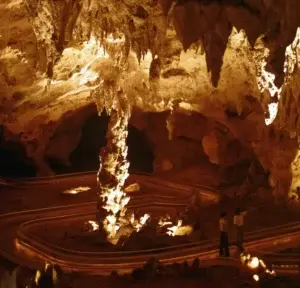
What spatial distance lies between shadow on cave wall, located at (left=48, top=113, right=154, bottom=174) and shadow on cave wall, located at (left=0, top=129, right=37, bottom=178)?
1.87 m

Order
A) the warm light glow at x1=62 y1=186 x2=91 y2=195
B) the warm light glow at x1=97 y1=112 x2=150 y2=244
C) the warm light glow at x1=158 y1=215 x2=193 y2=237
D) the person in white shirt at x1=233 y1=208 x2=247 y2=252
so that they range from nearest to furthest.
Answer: the person in white shirt at x1=233 y1=208 x2=247 y2=252, the warm light glow at x1=97 y1=112 x2=150 y2=244, the warm light glow at x1=158 y1=215 x2=193 y2=237, the warm light glow at x1=62 y1=186 x2=91 y2=195

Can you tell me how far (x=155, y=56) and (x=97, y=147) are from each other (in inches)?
410

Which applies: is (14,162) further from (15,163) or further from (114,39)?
(114,39)

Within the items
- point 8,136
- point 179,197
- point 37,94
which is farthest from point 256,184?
point 8,136

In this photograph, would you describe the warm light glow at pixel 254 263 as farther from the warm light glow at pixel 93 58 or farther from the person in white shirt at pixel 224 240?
the warm light glow at pixel 93 58

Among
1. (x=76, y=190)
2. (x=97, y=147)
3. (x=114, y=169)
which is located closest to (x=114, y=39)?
(x=114, y=169)

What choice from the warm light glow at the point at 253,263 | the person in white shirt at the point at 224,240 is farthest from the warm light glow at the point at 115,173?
the warm light glow at the point at 253,263

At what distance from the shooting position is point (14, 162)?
59.8ft

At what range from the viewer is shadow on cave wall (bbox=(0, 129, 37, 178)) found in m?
Answer: 17.9

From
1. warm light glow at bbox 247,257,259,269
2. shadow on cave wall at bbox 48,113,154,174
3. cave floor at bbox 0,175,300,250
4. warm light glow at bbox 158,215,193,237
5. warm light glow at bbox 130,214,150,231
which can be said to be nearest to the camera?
warm light glow at bbox 247,257,259,269

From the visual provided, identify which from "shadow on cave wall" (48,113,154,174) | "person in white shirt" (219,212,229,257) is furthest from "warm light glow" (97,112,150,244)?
"shadow on cave wall" (48,113,154,174)

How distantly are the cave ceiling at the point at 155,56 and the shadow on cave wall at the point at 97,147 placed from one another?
16.4 ft

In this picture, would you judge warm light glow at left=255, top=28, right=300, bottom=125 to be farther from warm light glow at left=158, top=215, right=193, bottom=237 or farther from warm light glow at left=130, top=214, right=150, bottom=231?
warm light glow at left=130, top=214, right=150, bottom=231

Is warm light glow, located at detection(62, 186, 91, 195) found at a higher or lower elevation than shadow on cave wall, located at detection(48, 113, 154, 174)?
lower
